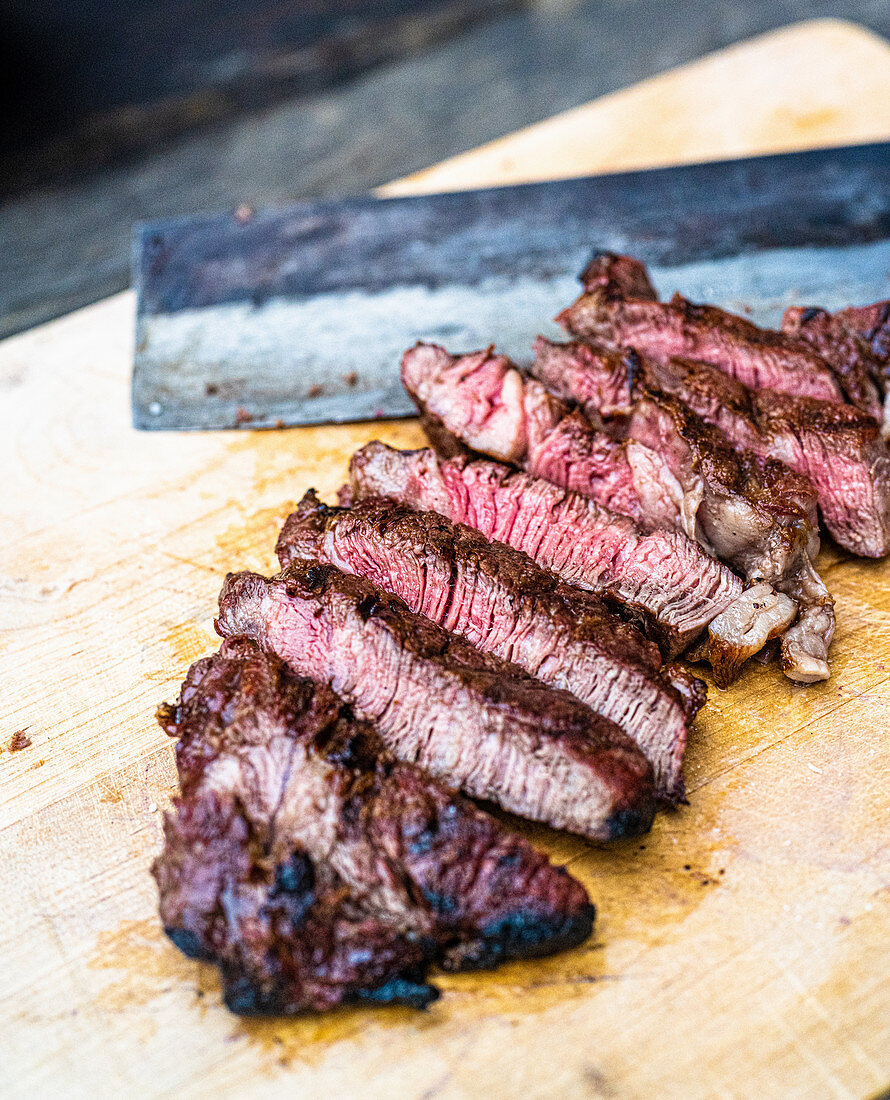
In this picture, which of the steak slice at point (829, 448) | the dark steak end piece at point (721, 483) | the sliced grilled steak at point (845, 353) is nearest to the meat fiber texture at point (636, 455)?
the dark steak end piece at point (721, 483)

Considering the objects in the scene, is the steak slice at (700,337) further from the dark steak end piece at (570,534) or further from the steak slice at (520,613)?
the steak slice at (520,613)

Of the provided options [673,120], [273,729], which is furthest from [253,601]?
[673,120]

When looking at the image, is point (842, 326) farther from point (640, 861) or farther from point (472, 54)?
point (472, 54)

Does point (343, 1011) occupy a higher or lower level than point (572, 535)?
lower

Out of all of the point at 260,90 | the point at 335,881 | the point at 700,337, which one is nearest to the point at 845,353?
the point at 700,337

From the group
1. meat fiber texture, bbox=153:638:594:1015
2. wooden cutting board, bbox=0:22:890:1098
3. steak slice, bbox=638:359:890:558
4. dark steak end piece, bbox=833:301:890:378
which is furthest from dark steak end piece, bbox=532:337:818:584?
meat fiber texture, bbox=153:638:594:1015

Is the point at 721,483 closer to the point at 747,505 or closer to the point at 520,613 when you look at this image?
the point at 747,505
